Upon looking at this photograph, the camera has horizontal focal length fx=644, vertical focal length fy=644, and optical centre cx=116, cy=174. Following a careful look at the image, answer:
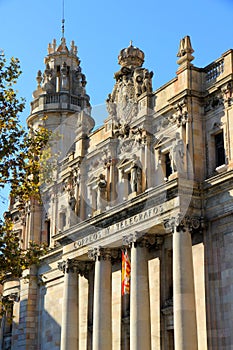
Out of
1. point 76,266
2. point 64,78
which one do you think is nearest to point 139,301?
point 76,266

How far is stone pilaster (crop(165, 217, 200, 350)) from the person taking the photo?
87.7 feet

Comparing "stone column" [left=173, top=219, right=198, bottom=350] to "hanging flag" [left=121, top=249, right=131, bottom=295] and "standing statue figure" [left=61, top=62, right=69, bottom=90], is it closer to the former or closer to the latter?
"hanging flag" [left=121, top=249, right=131, bottom=295]

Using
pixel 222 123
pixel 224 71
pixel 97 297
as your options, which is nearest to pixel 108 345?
pixel 97 297

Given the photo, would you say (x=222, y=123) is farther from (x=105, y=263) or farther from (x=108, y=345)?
(x=108, y=345)

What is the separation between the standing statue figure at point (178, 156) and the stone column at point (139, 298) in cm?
399

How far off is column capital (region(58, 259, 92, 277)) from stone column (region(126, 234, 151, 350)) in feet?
19.8

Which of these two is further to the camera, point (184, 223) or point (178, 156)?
point (178, 156)

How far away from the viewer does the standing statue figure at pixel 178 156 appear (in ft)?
97.3

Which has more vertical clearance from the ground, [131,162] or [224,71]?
[224,71]

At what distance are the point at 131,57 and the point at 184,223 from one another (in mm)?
12239

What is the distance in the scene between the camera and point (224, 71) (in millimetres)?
30125

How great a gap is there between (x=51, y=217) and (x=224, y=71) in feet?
58.1

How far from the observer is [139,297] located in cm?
2977

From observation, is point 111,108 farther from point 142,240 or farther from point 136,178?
point 142,240
